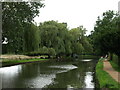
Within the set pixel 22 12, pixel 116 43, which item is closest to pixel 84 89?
pixel 116 43

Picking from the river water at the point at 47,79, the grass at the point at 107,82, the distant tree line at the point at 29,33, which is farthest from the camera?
the distant tree line at the point at 29,33

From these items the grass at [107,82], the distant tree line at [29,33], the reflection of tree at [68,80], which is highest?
the distant tree line at [29,33]

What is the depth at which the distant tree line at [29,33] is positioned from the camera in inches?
898

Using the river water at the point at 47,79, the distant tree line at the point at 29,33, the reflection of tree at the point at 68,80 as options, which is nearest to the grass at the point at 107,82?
the river water at the point at 47,79

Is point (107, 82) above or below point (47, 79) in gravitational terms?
above

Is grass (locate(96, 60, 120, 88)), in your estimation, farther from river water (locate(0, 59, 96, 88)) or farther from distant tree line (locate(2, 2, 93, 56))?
distant tree line (locate(2, 2, 93, 56))

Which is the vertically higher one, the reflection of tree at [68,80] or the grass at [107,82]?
the grass at [107,82]

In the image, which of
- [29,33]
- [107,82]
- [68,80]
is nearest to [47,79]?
[68,80]

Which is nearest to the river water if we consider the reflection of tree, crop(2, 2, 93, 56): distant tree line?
the reflection of tree

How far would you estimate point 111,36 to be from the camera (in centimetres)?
1916

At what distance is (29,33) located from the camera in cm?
3112

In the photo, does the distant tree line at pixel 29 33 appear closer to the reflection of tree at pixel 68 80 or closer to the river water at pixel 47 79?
the river water at pixel 47 79

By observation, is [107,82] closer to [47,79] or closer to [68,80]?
[68,80]

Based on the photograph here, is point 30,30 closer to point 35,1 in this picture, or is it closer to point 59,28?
point 35,1
